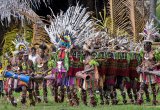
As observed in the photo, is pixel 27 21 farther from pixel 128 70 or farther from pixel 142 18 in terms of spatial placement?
pixel 128 70

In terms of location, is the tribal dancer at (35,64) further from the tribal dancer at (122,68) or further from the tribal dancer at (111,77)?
the tribal dancer at (122,68)

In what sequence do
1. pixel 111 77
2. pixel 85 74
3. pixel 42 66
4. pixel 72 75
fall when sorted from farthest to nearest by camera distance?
1. pixel 42 66
2. pixel 111 77
3. pixel 72 75
4. pixel 85 74

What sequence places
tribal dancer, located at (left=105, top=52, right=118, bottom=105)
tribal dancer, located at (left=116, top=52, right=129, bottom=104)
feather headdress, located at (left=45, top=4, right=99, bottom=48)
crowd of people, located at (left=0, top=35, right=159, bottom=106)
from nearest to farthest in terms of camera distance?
crowd of people, located at (left=0, top=35, right=159, bottom=106)
feather headdress, located at (left=45, top=4, right=99, bottom=48)
tribal dancer, located at (left=105, top=52, right=118, bottom=105)
tribal dancer, located at (left=116, top=52, right=129, bottom=104)

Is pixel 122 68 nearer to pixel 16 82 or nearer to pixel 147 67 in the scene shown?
pixel 147 67

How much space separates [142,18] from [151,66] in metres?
8.87

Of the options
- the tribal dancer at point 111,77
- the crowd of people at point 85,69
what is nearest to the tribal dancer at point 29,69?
the crowd of people at point 85,69

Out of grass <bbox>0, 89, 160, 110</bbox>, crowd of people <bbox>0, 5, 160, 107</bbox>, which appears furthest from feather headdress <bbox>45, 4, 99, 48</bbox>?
grass <bbox>0, 89, 160, 110</bbox>

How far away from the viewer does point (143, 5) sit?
2534 cm

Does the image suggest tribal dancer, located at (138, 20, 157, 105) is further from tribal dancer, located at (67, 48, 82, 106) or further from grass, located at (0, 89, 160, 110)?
tribal dancer, located at (67, 48, 82, 106)

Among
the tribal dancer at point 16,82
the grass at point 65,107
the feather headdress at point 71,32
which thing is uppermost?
the feather headdress at point 71,32

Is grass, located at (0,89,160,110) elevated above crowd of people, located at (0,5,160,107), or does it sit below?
below

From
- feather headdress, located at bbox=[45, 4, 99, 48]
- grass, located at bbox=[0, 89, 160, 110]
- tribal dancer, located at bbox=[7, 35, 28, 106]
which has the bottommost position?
grass, located at bbox=[0, 89, 160, 110]

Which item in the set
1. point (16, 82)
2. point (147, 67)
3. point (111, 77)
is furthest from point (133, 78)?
point (16, 82)

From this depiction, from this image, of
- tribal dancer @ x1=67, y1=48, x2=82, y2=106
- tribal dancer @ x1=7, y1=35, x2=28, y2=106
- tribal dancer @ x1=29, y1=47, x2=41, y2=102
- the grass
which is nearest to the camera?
the grass
